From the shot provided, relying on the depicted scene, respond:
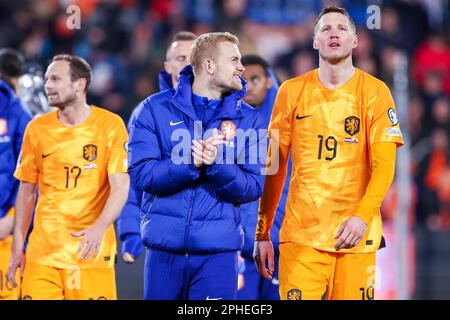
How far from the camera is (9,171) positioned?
25.2ft

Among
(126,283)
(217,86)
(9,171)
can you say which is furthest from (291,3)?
(217,86)

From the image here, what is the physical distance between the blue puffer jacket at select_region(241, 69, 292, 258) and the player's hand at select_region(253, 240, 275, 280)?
99cm

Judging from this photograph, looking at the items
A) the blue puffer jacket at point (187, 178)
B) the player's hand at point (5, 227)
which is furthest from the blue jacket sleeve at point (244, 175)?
the player's hand at point (5, 227)

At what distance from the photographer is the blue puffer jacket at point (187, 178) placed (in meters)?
5.90

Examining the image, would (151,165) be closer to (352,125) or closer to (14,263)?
(352,125)

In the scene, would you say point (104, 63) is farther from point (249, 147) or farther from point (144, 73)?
point (249, 147)

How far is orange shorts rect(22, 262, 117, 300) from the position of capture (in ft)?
22.1

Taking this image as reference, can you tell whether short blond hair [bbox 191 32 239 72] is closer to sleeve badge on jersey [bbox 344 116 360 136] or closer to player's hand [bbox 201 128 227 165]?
player's hand [bbox 201 128 227 165]

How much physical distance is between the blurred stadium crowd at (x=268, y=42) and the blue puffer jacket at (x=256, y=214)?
336 centimetres

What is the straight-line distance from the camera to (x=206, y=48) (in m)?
6.08

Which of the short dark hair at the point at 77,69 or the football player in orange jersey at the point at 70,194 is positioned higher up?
the short dark hair at the point at 77,69

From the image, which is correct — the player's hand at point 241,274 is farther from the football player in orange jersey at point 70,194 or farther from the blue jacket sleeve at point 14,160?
the blue jacket sleeve at point 14,160

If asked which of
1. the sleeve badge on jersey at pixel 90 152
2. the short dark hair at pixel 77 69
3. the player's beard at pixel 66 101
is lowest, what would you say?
the sleeve badge on jersey at pixel 90 152
